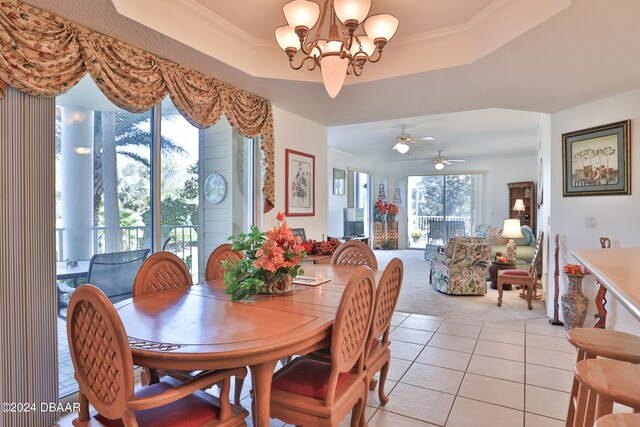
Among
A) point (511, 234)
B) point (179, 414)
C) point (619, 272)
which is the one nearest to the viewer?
point (619, 272)

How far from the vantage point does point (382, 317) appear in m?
2.03

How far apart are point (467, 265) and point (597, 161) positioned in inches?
83.8

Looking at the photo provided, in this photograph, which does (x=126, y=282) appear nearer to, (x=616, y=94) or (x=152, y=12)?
(x=152, y=12)

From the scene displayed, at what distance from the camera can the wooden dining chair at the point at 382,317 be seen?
1.90m

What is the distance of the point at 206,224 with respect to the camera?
3.63 metres

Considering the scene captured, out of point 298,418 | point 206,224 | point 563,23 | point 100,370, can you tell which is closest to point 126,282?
point 206,224

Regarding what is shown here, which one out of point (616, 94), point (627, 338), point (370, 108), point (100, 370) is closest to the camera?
point (100, 370)

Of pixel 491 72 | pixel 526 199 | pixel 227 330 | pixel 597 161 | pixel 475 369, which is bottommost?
pixel 475 369

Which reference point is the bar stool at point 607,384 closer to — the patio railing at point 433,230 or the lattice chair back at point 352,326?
the lattice chair back at point 352,326

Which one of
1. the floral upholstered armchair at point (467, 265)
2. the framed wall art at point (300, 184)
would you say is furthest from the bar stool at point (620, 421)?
the floral upholstered armchair at point (467, 265)

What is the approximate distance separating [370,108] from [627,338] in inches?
122

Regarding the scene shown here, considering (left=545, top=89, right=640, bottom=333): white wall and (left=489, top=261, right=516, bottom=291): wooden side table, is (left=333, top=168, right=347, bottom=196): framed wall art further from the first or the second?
(left=545, top=89, right=640, bottom=333): white wall

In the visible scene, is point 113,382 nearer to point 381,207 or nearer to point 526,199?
point 381,207

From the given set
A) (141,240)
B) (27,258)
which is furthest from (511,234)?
(27,258)
